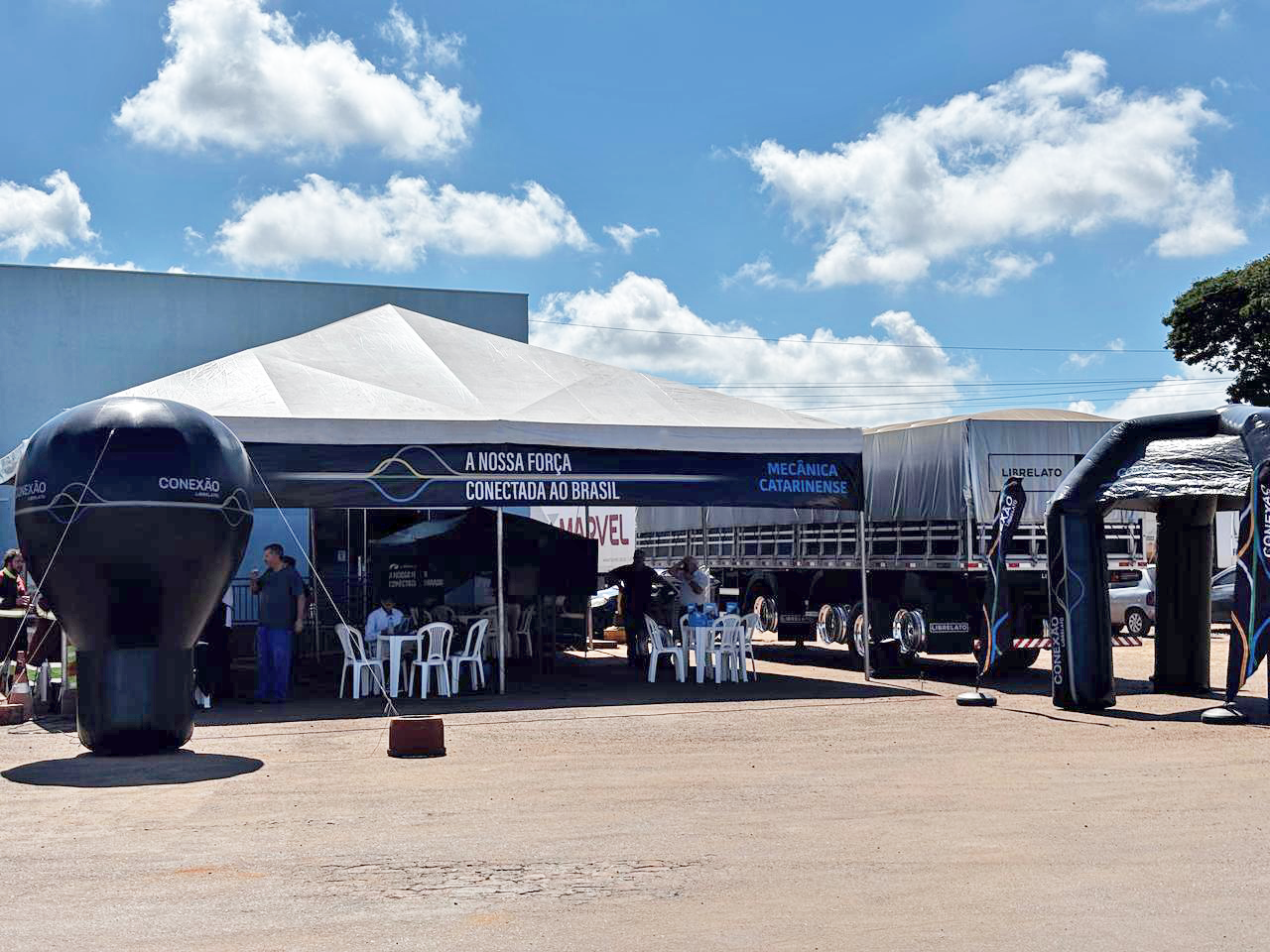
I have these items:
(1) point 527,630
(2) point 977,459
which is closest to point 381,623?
(1) point 527,630

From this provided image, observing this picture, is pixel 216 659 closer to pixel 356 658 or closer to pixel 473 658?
pixel 356 658

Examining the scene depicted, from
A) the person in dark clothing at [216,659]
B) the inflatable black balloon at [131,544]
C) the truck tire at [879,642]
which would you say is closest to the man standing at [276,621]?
the person in dark clothing at [216,659]

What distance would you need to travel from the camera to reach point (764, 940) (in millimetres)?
5898

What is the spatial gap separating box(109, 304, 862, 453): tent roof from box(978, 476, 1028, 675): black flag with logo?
262 centimetres

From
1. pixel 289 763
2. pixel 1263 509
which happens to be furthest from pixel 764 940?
pixel 1263 509

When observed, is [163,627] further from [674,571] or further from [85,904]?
[674,571]

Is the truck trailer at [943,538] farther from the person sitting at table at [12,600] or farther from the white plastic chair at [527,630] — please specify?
the person sitting at table at [12,600]

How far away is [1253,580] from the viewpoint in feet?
41.8

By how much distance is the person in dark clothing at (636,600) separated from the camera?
2044 cm

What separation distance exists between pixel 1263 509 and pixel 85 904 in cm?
1005

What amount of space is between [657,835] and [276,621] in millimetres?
8668

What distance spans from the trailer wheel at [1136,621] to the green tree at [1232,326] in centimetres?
1685

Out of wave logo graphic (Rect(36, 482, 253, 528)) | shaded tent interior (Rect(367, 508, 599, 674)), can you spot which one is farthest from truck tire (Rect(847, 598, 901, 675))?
wave logo graphic (Rect(36, 482, 253, 528))

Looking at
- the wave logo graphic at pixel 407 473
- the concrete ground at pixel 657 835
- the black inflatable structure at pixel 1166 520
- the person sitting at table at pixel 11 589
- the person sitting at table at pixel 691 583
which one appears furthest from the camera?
the person sitting at table at pixel 691 583
